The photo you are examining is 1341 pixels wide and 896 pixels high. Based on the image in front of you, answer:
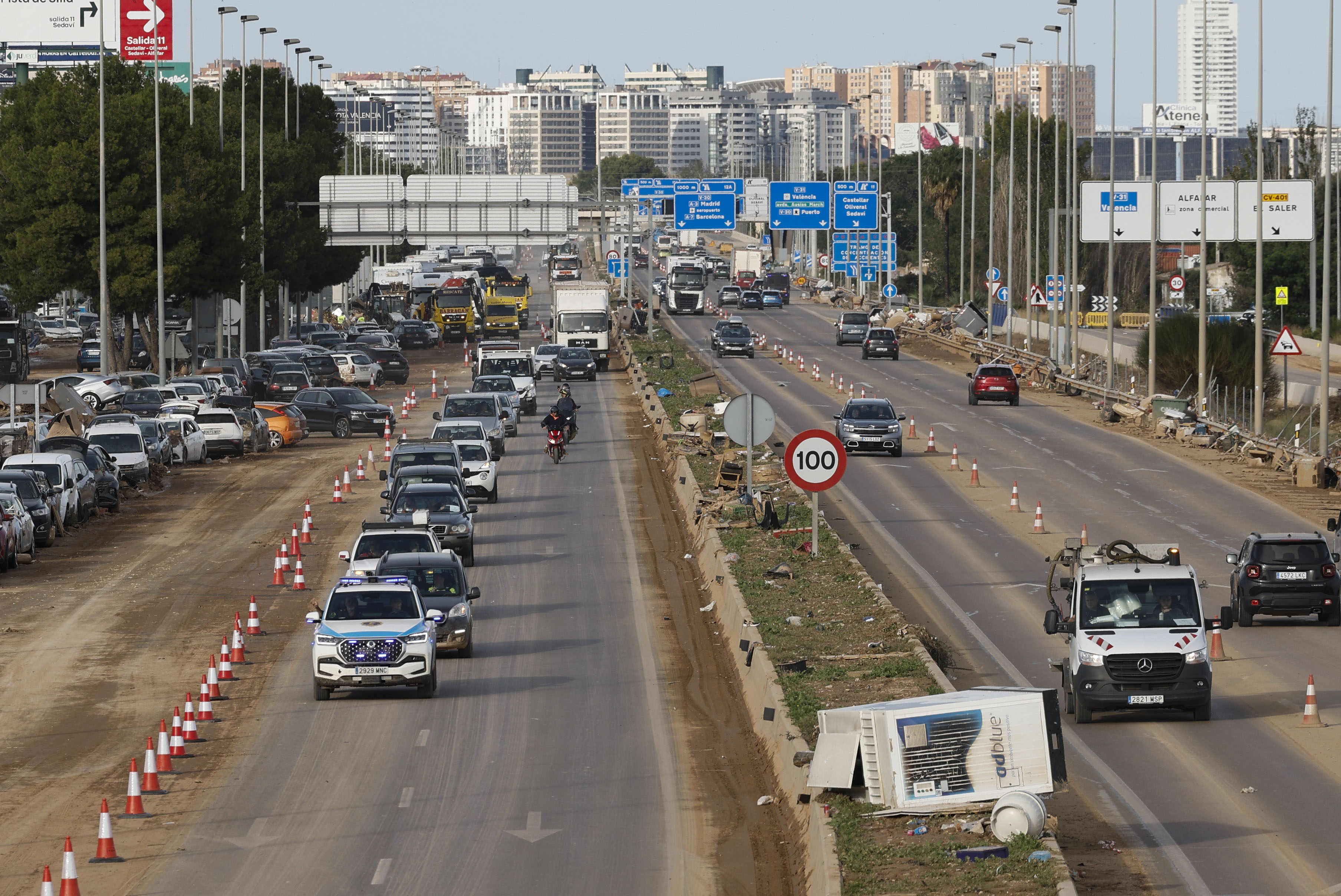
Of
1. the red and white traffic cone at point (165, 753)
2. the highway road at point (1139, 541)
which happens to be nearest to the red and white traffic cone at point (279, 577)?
the highway road at point (1139, 541)

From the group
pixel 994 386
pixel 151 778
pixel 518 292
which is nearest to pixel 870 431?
pixel 994 386

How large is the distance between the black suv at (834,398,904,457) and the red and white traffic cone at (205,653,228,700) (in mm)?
27237

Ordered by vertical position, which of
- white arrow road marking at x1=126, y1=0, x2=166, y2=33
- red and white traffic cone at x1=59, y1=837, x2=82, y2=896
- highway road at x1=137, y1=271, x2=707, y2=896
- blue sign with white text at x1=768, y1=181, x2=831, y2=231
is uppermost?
white arrow road marking at x1=126, y1=0, x2=166, y2=33

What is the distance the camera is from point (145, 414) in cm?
5312

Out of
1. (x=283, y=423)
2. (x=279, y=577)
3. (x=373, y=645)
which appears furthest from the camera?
(x=283, y=423)

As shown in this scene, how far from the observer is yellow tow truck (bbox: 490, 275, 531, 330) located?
102 metres

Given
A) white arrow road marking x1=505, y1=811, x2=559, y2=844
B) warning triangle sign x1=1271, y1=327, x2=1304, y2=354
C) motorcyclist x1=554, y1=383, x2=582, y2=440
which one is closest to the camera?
white arrow road marking x1=505, y1=811, x2=559, y2=844

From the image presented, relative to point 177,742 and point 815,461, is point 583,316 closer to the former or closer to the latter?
point 815,461

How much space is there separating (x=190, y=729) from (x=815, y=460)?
9.19m

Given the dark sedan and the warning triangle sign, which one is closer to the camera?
the dark sedan

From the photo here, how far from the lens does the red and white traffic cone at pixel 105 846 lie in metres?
15.0

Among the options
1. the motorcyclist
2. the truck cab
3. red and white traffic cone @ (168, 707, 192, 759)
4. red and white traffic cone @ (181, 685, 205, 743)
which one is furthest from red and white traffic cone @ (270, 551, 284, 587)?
the motorcyclist

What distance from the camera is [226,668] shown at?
23.3 m

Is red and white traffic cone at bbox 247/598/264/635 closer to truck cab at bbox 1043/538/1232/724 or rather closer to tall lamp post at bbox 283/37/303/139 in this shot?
truck cab at bbox 1043/538/1232/724
